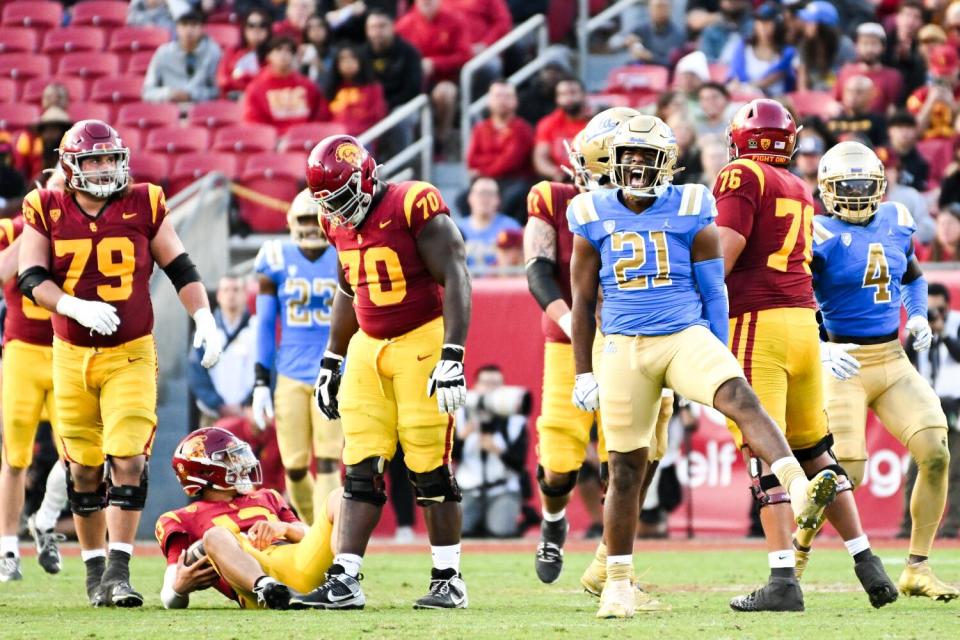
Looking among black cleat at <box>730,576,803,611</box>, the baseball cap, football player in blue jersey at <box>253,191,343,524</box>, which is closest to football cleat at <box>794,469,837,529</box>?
black cleat at <box>730,576,803,611</box>

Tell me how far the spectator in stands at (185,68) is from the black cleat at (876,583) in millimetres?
10708

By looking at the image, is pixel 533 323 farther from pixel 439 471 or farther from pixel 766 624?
pixel 766 624

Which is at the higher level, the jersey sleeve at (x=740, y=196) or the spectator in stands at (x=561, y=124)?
the spectator in stands at (x=561, y=124)

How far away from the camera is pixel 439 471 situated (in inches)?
266

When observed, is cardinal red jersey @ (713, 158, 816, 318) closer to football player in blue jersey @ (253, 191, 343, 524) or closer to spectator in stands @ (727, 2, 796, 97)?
football player in blue jersey @ (253, 191, 343, 524)

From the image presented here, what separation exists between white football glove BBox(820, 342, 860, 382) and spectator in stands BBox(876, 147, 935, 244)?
16.8 feet

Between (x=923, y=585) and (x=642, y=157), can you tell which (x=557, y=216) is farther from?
(x=923, y=585)

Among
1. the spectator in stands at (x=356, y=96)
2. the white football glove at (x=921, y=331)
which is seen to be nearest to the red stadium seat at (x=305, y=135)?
the spectator in stands at (x=356, y=96)

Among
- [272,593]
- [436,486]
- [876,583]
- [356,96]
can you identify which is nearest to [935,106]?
[356,96]

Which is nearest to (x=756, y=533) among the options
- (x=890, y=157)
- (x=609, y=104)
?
(x=890, y=157)

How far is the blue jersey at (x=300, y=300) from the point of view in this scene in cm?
948

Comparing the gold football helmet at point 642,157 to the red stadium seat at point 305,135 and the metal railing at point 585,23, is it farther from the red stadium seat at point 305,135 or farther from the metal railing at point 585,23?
the metal railing at point 585,23

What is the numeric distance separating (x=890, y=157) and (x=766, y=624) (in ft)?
24.5

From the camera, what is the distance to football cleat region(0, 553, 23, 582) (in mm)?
8906
